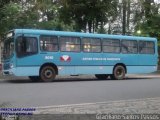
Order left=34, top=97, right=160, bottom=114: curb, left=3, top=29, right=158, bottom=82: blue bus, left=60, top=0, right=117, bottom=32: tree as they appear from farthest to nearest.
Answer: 1. left=60, top=0, right=117, bottom=32: tree
2. left=3, top=29, right=158, bottom=82: blue bus
3. left=34, top=97, right=160, bottom=114: curb

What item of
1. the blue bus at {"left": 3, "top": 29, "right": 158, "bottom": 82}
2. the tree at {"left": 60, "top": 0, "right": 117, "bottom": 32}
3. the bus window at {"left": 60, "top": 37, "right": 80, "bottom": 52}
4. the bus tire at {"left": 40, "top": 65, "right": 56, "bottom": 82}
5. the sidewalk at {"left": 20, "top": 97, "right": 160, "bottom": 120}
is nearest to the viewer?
the sidewalk at {"left": 20, "top": 97, "right": 160, "bottom": 120}

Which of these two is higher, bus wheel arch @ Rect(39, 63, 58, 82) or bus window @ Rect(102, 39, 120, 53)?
bus window @ Rect(102, 39, 120, 53)

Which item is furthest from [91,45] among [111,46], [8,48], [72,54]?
[8,48]

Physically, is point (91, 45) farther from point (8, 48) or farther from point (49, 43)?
point (8, 48)

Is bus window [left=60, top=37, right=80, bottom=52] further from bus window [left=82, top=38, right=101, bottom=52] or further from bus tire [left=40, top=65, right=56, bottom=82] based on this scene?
bus tire [left=40, top=65, right=56, bottom=82]

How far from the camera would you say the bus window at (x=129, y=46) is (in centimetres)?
2694

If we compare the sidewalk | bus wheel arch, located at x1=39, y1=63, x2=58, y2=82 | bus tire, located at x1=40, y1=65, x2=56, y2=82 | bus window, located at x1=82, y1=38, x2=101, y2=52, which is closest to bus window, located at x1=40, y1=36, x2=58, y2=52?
bus wheel arch, located at x1=39, y1=63, x2=58, y2=82

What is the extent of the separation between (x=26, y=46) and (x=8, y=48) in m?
1.37

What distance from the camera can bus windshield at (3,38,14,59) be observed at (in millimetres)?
22648

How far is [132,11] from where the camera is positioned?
161ft

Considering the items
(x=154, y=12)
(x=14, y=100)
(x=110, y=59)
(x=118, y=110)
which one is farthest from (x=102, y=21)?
(x=118, y=110)

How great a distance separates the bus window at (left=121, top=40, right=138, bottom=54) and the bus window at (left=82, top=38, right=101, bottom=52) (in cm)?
203

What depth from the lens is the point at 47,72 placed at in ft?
75.7

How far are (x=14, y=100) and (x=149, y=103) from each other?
437cm
